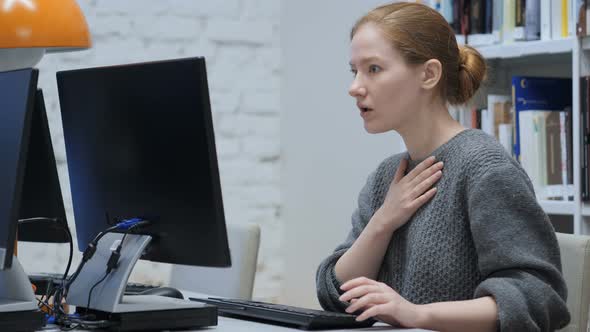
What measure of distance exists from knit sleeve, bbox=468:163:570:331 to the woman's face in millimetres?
195

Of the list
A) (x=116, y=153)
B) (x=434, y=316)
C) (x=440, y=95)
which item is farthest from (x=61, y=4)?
(x=434, y=316)

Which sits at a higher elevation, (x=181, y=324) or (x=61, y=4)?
(x=61, y=4)

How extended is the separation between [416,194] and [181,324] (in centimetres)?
47

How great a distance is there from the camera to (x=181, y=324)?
150 centimetres

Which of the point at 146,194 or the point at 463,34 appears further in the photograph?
the point at 463,34

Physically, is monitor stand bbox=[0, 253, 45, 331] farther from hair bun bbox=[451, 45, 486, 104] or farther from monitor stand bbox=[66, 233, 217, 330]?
hair bun bbox=[451, 45, 486, 104]

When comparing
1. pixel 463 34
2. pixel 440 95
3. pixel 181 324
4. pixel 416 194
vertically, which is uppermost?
pixel 463 34

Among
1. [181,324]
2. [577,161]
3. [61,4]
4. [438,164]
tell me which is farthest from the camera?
[577,161]

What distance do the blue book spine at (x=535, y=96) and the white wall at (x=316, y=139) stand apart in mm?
823

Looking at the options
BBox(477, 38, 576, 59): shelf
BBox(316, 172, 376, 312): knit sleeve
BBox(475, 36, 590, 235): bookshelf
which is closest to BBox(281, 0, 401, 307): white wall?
BBox(475, 36, 590, 235): bookshelf

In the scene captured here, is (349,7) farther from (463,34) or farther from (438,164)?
(438,164)

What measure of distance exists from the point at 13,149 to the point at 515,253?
30.8 inches

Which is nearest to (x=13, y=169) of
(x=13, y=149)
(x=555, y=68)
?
(x=13, y=149)

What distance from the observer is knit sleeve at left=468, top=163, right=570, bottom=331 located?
1.50 meters
